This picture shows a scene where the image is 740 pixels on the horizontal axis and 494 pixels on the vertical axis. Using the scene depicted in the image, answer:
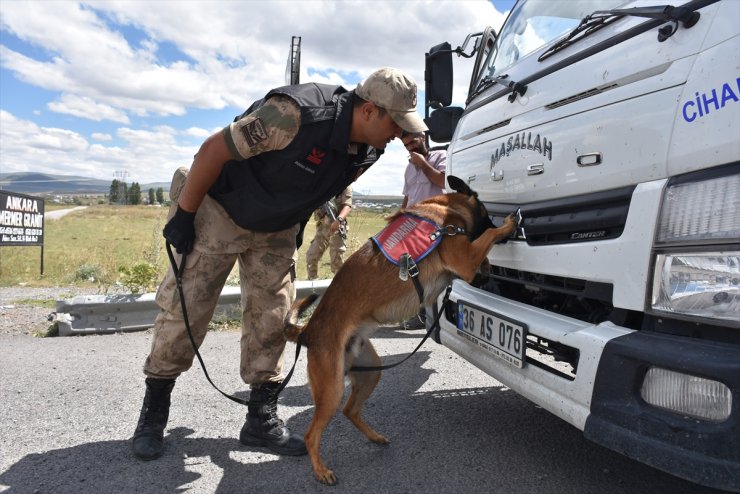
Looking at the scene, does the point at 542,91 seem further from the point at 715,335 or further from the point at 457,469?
the point at 457,469

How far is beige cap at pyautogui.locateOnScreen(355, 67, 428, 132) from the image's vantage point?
2.45 meters

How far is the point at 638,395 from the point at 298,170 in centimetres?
178

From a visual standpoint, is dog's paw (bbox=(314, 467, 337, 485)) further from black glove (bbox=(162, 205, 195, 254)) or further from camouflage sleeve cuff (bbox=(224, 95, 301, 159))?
camouflage sleeve cuff (bbox=(224, 95, 301, 159))

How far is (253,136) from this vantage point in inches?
95.3

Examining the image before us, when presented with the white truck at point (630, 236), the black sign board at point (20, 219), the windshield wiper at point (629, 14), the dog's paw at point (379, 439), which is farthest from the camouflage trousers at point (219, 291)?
the black sign board at point (20, 219)

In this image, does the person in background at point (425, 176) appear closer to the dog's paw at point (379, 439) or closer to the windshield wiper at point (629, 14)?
the windshield wiper at point (629, 14)

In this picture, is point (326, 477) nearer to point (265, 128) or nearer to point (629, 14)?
point (265, 128)

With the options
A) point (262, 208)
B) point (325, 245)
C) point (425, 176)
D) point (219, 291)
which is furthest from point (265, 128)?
point (325, 245)

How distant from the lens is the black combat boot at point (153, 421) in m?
2.64

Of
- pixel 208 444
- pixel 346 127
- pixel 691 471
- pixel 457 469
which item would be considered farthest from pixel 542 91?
pixel 208 444

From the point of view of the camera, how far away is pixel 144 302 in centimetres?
528

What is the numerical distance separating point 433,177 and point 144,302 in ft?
10.7

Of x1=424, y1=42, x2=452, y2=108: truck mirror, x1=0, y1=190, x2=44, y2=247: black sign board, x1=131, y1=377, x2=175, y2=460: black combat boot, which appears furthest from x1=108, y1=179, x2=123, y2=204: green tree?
x1=131, y1=377, x2=175, y2=460: black combat boot

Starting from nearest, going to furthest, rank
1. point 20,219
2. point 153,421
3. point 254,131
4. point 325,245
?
point 254,131
point 153,421
point 325,245
point 20,219
